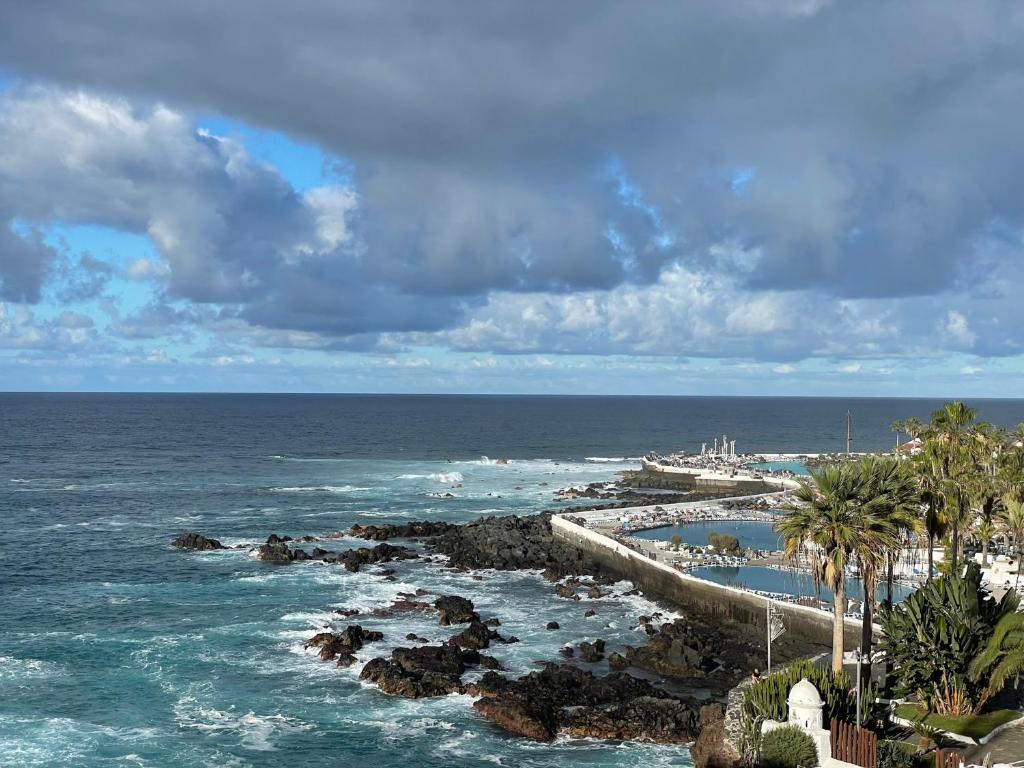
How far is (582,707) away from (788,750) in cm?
1533

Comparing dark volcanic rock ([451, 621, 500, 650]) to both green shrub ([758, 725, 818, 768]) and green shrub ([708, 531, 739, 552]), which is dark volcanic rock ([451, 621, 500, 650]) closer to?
green shrub ([758, 725, 818, 768])

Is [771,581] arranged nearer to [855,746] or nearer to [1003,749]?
[1003,749]

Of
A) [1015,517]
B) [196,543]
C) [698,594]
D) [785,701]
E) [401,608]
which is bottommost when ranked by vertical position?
[196,543]

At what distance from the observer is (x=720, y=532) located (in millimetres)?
78625

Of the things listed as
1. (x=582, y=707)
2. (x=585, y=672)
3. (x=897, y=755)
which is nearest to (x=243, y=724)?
(x=582, y=707)

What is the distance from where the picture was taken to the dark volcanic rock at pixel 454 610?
5141cm

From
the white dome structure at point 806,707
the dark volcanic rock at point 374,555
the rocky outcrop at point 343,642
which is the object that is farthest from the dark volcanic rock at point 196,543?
the white dome structure at point 806,707

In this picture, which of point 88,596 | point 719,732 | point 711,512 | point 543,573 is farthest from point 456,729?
point 711,512

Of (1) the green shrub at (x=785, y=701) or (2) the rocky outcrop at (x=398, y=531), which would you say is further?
(2) the rocky outcrop at (x=398, y=531)

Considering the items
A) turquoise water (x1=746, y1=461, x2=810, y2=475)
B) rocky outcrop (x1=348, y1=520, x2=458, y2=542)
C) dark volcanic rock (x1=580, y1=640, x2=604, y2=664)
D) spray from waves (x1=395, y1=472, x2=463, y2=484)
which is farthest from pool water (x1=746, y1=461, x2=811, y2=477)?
dark volcanic rock (x1=580, y1=640, x2=604, y2=664)

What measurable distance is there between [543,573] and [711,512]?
90.8ft

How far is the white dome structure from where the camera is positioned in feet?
77.9

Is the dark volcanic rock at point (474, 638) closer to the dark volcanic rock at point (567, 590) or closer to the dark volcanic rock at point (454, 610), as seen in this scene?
the dark volcanic rock at point (454, 610)

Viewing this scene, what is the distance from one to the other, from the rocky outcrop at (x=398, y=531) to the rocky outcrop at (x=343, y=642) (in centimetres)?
3179
